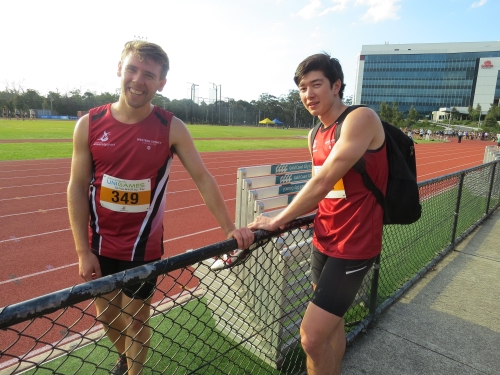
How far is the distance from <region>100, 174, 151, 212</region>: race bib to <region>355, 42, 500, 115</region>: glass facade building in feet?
310

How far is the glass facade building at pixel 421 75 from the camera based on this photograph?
278ft

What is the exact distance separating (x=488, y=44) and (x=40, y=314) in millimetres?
103133

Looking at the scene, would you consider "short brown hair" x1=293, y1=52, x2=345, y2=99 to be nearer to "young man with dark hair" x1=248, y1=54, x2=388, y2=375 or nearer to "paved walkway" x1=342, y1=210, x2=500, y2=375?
"young man with dark hair" x1=248, y1=54, x2=388, y2=375

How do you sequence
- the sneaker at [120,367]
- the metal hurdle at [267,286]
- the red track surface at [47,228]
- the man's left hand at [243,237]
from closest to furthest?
the man's left hand at [243,237], the sneaker at [120,367], the metal hurdle at [267,286], the red track surface at [47,228]

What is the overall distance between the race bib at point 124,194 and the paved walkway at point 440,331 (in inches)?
74.6

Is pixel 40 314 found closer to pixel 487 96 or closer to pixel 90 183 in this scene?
pixel 90 183

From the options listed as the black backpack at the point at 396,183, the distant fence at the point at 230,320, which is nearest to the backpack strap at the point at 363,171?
the black backpack at the point at 396,183

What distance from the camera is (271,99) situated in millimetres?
107750

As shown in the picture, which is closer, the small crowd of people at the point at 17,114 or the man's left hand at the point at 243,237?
the man's left hand at the point at 243,237

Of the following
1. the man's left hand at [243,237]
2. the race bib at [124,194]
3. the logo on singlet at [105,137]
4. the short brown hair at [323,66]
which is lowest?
the man's left hand at [243,237]

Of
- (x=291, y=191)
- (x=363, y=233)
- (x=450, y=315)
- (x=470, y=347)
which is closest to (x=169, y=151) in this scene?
(x=363, y=233)

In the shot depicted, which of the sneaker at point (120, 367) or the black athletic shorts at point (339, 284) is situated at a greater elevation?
the black athletic shorts at point (339, 284)

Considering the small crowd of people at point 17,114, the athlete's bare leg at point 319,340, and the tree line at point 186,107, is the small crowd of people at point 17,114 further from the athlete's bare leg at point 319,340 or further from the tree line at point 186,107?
the athlete's bare leg at point 319,340

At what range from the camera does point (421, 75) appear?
89375 mm
